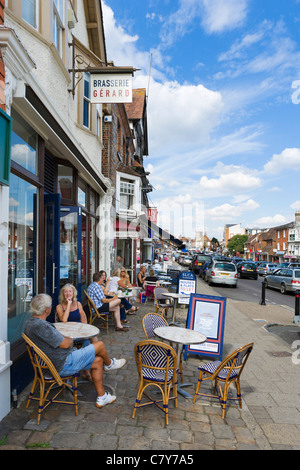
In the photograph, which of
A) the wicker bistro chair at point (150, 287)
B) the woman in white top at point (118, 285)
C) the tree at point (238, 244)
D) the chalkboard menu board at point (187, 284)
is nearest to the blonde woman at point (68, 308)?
the woman in white top at point (118, 285)

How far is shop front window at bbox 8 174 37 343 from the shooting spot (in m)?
4.46

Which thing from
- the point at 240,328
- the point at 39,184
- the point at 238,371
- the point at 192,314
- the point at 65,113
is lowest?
the point at 240,328

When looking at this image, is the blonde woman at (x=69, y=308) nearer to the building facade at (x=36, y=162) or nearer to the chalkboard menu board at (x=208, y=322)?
the building facade at (x=36, y=162)

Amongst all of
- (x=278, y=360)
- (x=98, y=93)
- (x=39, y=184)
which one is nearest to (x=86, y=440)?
(x=39, y=184)

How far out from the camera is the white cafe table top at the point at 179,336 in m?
4.16

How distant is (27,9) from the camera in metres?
4.88

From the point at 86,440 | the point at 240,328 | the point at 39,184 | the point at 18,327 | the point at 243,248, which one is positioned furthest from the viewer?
the point at 243,248

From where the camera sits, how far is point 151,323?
16.0 feet

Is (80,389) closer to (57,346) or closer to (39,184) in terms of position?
(57,346)

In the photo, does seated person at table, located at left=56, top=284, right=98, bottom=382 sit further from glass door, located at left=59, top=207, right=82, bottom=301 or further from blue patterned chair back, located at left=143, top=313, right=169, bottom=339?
glass door, located at left=59, top=207, right=82, bottom=301

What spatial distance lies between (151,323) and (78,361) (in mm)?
1458

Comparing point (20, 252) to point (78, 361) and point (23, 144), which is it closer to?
point (23, 144)

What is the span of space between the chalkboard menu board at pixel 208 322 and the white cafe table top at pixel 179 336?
916 millimetres

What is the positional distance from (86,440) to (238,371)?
2.07 metres
